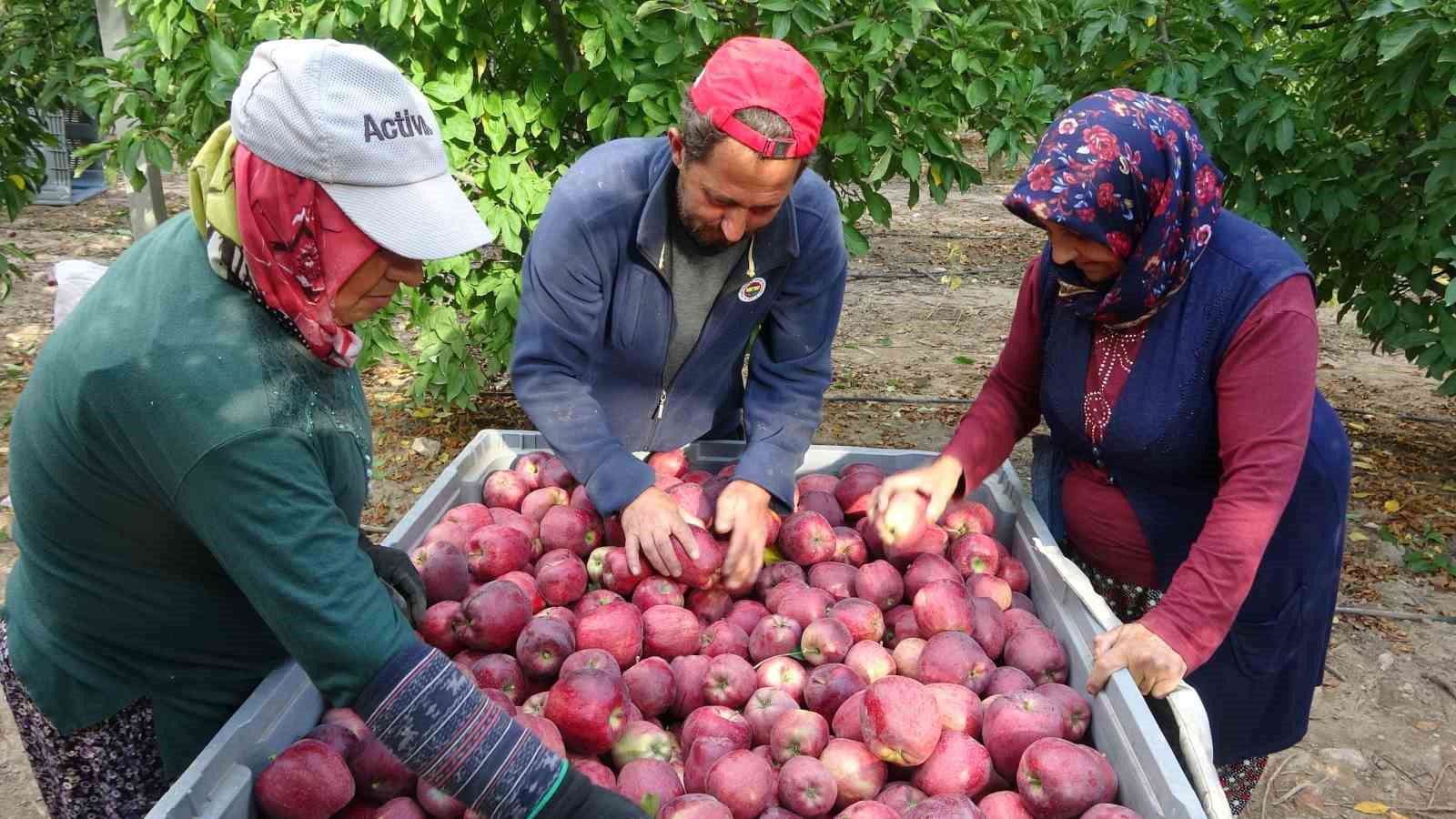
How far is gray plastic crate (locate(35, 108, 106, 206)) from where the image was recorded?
428 inches

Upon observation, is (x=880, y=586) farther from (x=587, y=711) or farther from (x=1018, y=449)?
(x=1018, y=449)

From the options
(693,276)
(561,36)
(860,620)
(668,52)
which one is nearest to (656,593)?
(860,620)

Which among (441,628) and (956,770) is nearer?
(956,770)

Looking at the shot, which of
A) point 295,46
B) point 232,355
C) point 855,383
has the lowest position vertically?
point 855,383

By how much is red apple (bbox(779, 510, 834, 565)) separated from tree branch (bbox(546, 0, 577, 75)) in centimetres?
266

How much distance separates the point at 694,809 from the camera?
1675 mm

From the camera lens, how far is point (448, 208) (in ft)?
4.84

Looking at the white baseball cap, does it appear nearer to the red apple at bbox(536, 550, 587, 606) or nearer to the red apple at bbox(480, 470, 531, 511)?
the red apple at bbox(536, 550, 587, 606)

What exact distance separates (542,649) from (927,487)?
0.96 meters

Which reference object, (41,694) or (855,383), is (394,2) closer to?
(41,694)

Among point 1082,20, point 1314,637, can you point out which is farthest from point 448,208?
point 1082,20

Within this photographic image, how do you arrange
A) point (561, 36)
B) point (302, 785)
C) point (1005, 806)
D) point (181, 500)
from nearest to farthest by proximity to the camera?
point (181, 500)
point (302, 785)
point (1005, 806)
point (561, 36)

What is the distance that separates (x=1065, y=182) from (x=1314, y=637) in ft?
3.81

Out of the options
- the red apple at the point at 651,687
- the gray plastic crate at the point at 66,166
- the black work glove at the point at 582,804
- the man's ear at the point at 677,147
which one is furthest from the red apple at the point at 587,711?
the gray plastic crate at the point at 66,166
